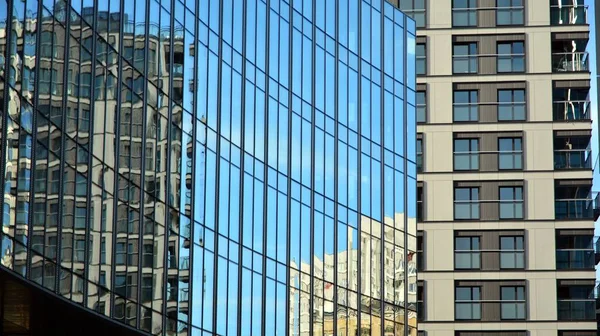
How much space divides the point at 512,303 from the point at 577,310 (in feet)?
10.8

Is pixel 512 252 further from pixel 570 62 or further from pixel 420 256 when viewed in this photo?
pixel 570 62

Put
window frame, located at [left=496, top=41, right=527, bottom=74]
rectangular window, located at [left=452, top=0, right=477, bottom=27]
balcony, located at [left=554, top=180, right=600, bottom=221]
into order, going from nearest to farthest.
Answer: balcony, located at [left=554, top=180, right=600, bottom=221] < window frame, located at [left=496, top=41, right=527, bottom=74] < rectangular window, located at [left=452, top=0, right=477, bottom=27]

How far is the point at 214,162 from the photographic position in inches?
1796

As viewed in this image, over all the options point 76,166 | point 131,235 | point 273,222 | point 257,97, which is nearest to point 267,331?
point 273,222

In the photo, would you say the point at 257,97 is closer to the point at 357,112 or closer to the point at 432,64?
the point at 357,112

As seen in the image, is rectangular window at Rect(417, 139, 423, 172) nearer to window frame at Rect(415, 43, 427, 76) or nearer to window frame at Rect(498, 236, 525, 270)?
window frame at Rect(415, 43, 427, 76)

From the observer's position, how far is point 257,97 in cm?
4956

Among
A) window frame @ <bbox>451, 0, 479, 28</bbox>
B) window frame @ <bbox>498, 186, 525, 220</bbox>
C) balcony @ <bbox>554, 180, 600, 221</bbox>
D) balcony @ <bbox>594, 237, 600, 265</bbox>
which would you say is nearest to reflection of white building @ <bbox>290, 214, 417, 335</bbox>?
window frame @ <bbox>498, 186, 525, 220</bbox>

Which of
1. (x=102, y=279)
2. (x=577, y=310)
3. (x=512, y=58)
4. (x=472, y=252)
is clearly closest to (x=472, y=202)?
(x=472, y=252)

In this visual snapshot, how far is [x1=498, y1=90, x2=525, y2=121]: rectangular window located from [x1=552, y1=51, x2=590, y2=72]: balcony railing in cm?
237

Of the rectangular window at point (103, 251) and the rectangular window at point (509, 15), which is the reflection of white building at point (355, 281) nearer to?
the rectangular window at point (103, 251)

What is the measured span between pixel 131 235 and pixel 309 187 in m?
15.0

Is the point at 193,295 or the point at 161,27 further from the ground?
the point at 161,27

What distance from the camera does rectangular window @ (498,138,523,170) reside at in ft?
249
